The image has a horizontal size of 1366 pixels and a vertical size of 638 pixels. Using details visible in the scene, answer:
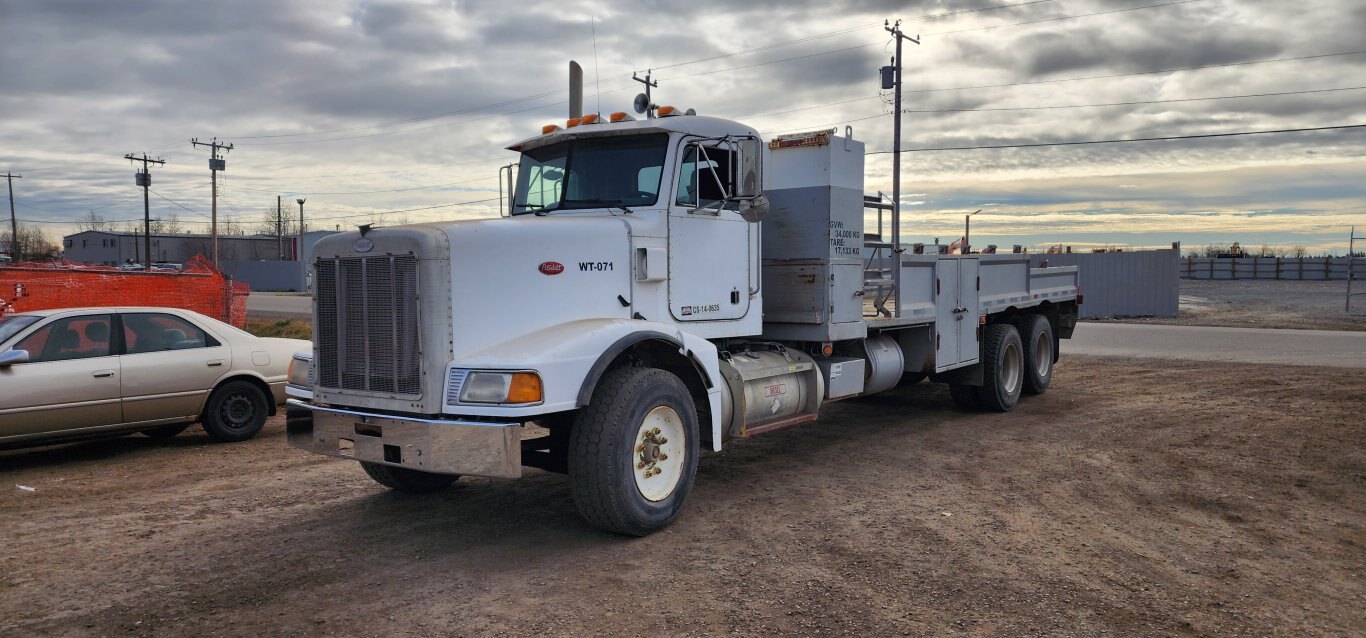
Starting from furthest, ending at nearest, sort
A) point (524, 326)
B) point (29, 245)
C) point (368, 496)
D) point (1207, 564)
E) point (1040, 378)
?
point (29, 245), point (1040, 378), point (368, 496), point (524, 326), point (1207, 564)

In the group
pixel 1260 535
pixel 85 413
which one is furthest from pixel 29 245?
pixel 1260 535

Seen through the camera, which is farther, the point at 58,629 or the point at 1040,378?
the point at 1040,378

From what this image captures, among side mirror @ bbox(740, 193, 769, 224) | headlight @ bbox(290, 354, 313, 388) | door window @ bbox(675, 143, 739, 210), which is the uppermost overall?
door window @ bbox(675, 143, 739, 210)

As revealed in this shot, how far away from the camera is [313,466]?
7.90m

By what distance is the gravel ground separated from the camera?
81.8 ft

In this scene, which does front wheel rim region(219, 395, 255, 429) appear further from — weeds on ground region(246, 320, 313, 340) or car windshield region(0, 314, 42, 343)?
weeds on ground region(246, 320, 313, 340)

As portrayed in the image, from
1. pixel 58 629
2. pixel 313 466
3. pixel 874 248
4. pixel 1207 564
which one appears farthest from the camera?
pixel 874 248

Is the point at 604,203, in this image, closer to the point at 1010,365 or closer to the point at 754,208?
the point at 754,208

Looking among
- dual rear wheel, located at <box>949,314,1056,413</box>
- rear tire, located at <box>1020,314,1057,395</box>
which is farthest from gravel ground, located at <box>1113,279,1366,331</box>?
dual rear wheel, located at <box>949,314,1056,413</box>

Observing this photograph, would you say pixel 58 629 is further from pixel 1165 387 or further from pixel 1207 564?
pixel 1165 387

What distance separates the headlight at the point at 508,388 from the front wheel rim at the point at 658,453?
796mm

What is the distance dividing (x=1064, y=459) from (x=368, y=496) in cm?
596

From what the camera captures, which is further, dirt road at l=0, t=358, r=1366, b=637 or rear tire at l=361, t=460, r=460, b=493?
rear tire at l=361, t=460, r=460, b=493

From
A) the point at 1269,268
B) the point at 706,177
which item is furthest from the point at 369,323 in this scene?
the point at 1269,268
